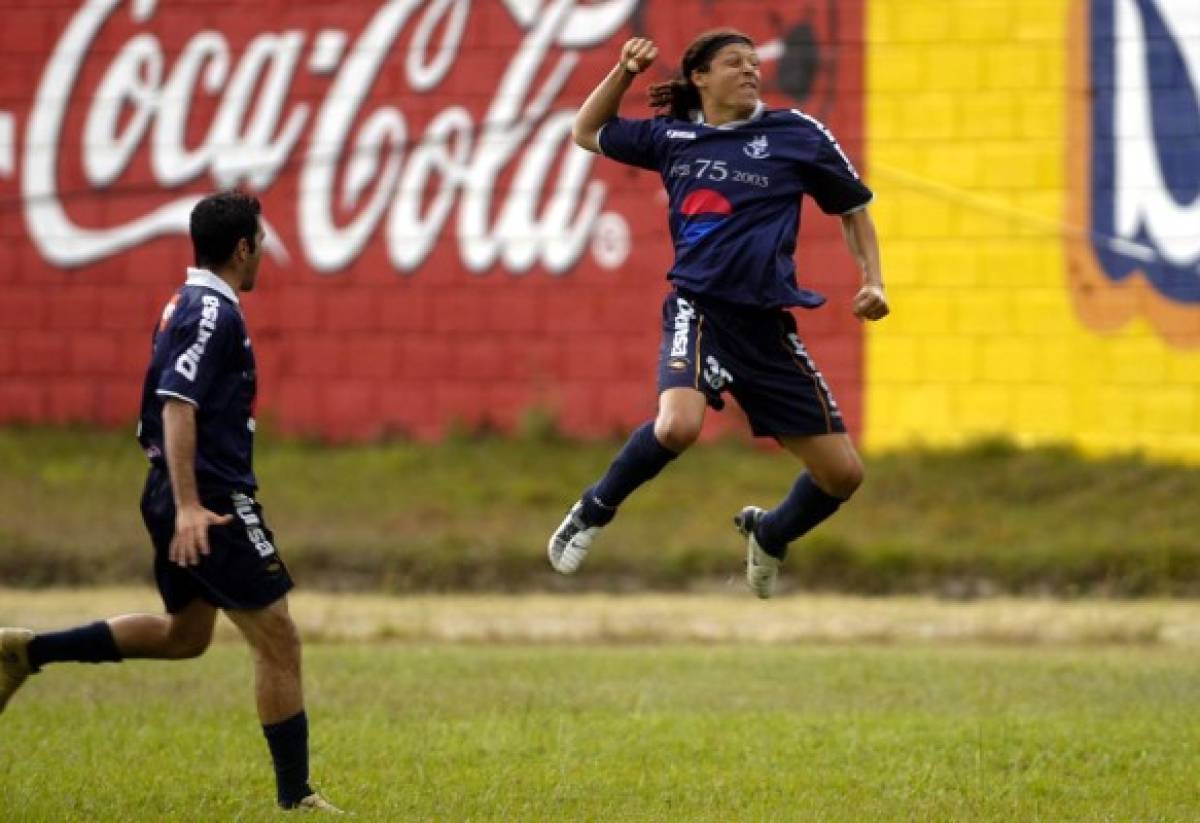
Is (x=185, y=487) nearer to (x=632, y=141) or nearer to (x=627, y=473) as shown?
(x=627, y=473)

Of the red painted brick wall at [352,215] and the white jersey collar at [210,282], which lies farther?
the red painted brick wall at [352,215]

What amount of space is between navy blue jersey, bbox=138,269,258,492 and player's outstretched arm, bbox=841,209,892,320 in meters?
2.28

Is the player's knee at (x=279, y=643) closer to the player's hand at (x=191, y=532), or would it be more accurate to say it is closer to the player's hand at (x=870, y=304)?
the player's hand at (x=191, y=532)

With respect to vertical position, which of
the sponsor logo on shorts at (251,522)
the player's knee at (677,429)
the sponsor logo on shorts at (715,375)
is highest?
the sponsor logo on shorts at (715,375)

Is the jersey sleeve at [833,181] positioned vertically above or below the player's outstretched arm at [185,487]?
above

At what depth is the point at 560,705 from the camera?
11.0 metres

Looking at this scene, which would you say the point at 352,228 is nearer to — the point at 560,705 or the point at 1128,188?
the point at 1128,188

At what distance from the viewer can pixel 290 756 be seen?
313 inches

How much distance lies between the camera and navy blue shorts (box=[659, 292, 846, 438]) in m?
8.38

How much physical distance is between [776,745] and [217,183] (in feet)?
30.2

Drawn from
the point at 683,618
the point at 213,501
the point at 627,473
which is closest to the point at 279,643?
the point at 213,501

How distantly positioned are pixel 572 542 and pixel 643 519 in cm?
819

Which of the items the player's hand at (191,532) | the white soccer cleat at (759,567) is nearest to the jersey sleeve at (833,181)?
the white soccer cleat at (759,567)

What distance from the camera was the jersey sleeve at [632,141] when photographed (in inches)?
340
